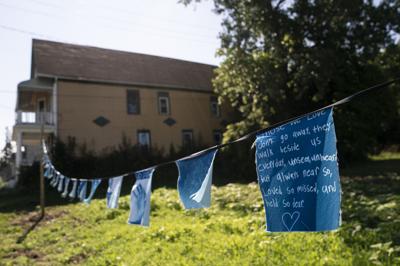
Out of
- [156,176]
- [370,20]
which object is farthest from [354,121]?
[156,176]

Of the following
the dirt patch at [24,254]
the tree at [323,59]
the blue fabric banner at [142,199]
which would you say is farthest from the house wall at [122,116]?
the blue fabric banner at [142,199]

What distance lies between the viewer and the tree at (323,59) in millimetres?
16828

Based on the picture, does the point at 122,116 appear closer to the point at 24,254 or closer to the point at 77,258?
the point at 24,254

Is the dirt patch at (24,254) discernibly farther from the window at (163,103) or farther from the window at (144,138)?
the window at (163,103)

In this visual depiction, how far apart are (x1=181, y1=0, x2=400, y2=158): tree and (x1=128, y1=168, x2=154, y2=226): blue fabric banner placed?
507 inches

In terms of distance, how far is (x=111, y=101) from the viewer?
23.2 metres

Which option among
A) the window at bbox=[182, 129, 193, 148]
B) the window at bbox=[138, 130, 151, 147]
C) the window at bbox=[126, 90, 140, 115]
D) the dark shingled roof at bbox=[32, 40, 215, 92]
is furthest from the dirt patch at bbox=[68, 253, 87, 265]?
the window at bbox=[182, 129, 193, 148]

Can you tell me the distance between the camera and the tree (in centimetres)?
1683

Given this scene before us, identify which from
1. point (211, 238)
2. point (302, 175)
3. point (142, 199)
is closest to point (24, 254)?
point (142, 199)

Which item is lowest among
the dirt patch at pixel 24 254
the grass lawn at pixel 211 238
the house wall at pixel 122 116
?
the dirt patch at pixel 24 254

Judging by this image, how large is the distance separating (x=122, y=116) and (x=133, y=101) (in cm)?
142

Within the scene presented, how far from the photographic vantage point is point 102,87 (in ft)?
75.5

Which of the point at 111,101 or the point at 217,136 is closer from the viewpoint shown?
the point at 111,101

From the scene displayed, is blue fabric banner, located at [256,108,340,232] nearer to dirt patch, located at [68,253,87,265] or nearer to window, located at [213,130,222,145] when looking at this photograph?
dirt patch, located at [68,253,87,265]
